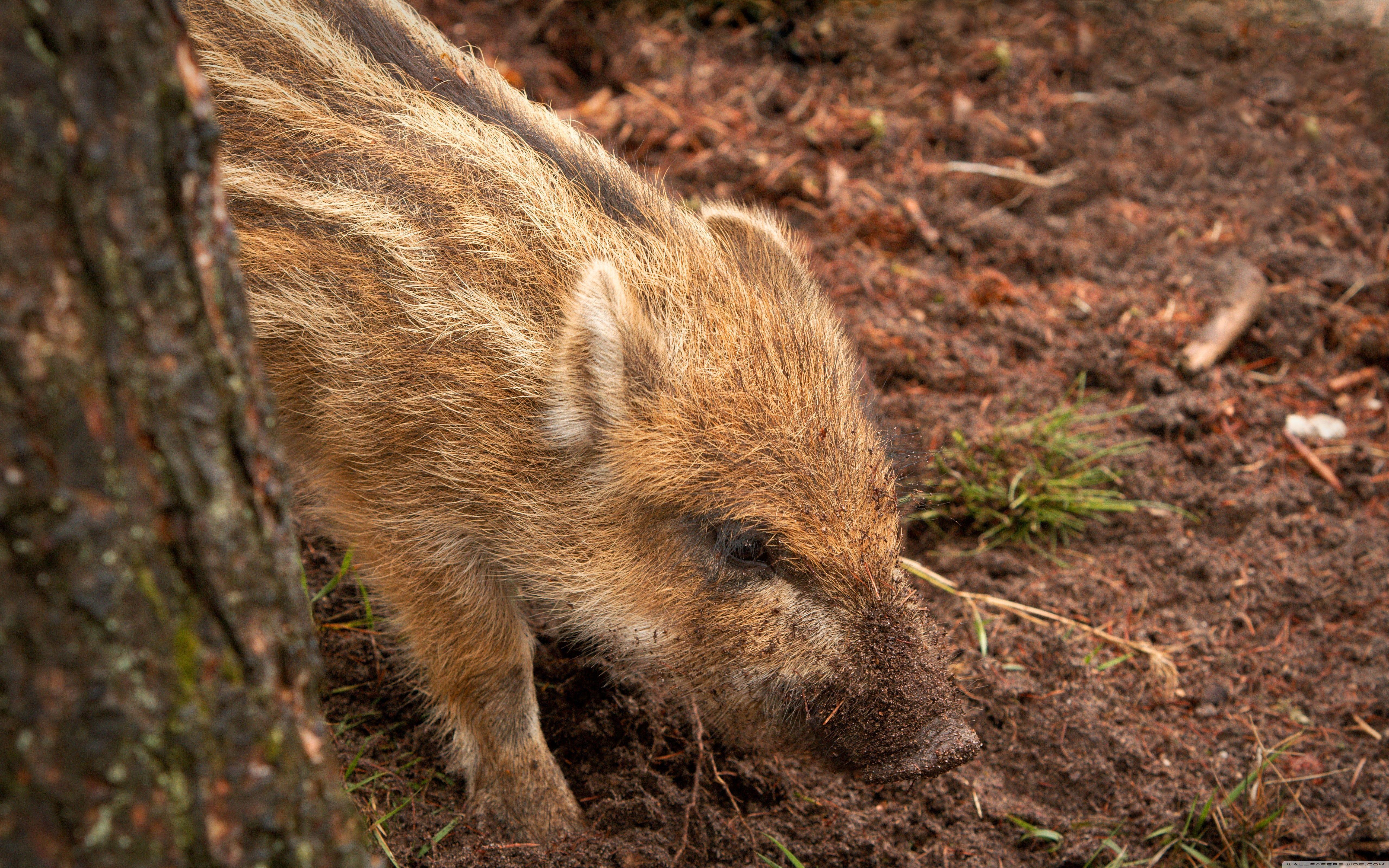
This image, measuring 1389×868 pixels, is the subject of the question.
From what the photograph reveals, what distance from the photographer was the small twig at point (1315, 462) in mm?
4059

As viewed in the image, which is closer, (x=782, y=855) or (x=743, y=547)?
(x=743, y=547)

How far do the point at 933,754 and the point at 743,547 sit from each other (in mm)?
683

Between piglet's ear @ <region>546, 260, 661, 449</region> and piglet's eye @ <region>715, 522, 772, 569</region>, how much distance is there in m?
0.39

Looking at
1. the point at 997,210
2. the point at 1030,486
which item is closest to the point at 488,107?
the point at 1030,486

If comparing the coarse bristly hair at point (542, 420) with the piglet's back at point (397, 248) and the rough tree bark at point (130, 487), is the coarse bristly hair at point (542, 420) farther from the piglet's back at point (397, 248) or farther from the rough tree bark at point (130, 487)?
the rough tree bark at point (130, 487)

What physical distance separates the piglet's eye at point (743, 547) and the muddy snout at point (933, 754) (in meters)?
0.56

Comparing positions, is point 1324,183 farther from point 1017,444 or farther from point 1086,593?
point 1086,593

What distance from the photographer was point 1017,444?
13.1ft

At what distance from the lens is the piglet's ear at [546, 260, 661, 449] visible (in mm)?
2439

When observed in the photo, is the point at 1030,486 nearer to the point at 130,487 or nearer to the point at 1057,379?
the point at 1057,379

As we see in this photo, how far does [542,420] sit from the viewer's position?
2.58 m

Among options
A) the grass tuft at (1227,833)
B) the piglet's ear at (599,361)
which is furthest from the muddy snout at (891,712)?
the piglet's ear at (599,361)

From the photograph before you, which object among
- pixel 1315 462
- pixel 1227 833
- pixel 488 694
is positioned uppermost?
pixel 1315 462

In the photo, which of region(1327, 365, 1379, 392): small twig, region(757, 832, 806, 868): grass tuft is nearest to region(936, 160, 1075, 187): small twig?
region(1327, 365, 1379, 392): small twig
